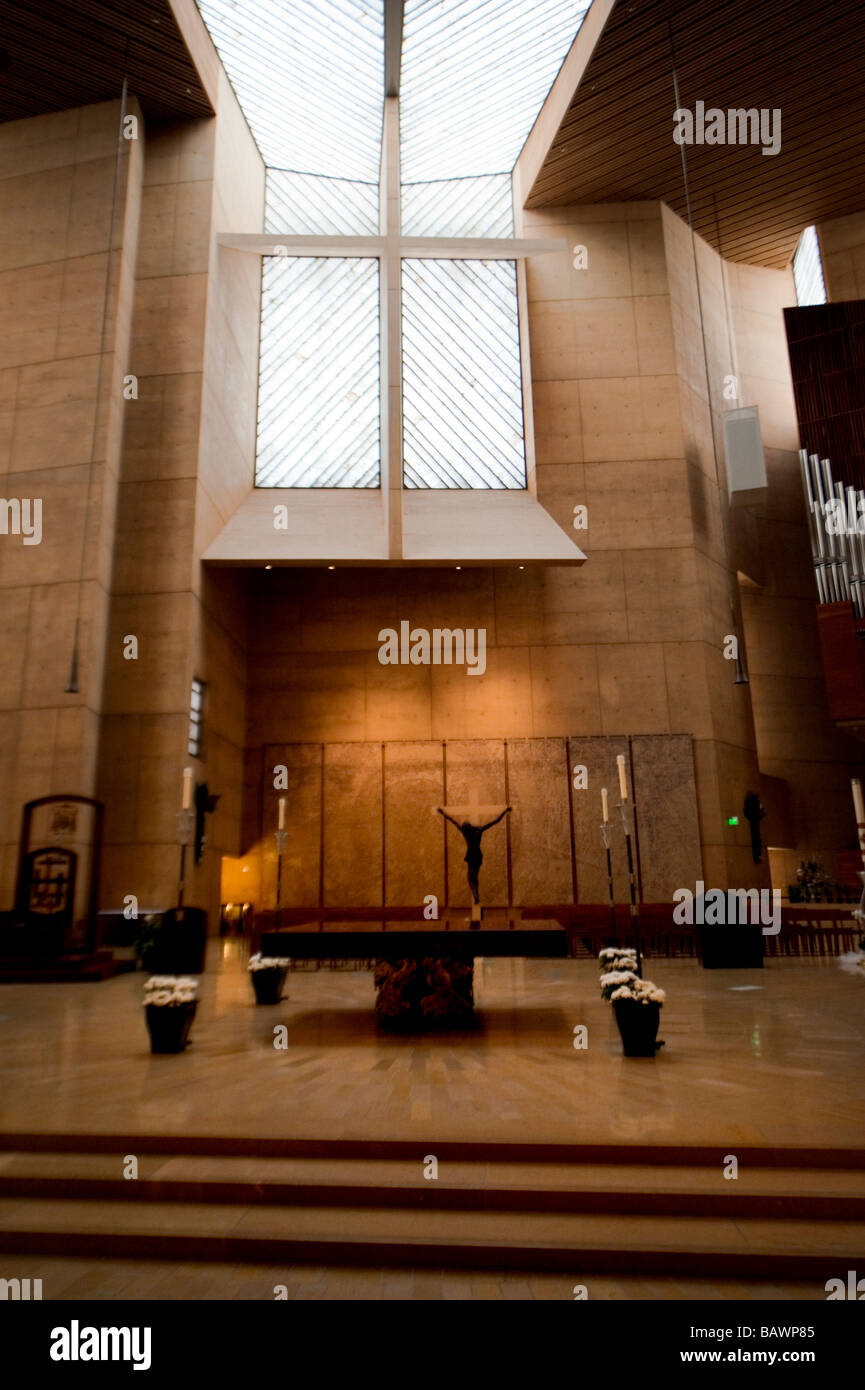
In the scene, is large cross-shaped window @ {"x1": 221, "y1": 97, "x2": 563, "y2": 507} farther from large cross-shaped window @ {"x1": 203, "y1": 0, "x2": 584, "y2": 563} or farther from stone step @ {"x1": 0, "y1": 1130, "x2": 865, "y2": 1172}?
stone step @ {"x1": 0, "y1": 1130, "x2": 865, "y2": 1172}

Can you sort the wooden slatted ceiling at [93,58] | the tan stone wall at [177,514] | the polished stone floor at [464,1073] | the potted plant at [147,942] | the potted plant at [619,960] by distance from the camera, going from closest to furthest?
the polished stone floor at [464,1073] → the potted plant at [619,960] → the potted plant at [147,942] → the wooden slatted ceiling at [93,58] → the tan stone wall at [177,514]

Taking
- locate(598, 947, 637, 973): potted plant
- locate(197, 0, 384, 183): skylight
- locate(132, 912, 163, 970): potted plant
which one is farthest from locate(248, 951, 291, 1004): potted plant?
locate(197, 0, 384, 183): skylight

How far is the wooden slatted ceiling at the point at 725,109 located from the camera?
40.6ft

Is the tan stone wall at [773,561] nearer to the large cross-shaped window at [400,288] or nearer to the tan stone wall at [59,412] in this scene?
the large cross-shaped window at [400,288]

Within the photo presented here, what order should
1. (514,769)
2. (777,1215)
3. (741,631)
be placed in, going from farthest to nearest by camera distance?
(741,631) → (514,769) → (777,1215)

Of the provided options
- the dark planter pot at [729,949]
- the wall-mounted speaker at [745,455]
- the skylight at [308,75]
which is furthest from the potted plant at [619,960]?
the skylight at [308,75]

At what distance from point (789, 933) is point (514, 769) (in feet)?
17.8

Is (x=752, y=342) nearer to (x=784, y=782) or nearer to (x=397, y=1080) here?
(x=784, y=782)

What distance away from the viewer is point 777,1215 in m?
3.06

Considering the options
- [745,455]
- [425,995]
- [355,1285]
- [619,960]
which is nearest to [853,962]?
[619,960]

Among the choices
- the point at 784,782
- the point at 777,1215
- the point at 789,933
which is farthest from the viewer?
the point at 784,782

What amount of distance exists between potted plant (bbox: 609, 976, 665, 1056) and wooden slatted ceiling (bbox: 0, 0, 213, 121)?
14029 millimetres

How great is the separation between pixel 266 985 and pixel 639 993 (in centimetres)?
394
